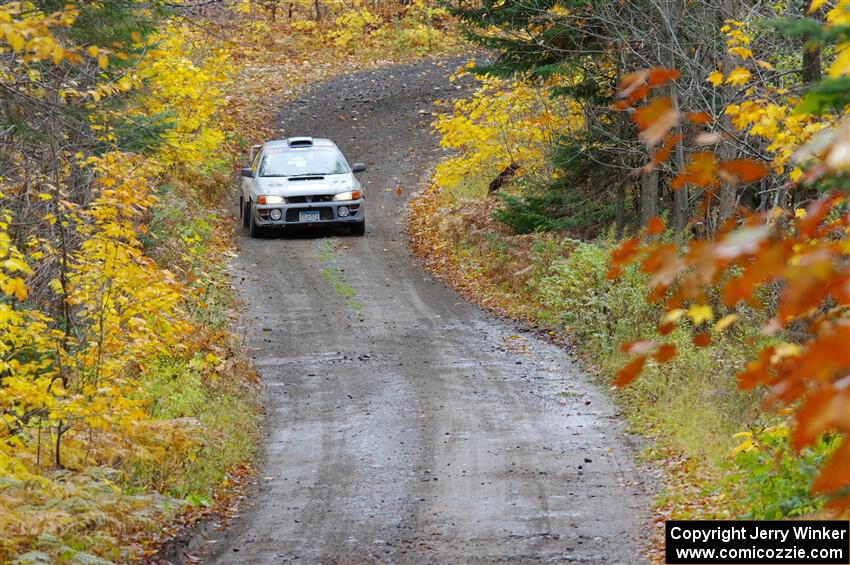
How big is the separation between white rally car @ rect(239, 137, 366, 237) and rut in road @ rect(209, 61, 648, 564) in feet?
1.82

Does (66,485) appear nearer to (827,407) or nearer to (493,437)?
(493,437)

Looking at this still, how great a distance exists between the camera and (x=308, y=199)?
21.2 meters

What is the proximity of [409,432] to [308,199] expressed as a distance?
10974mm

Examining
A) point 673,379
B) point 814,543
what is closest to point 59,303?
point 673,379

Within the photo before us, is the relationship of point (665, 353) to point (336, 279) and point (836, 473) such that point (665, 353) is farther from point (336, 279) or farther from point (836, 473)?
point (336, 279)

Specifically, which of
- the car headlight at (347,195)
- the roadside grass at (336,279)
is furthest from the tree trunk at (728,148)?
the car headlight at (347,195)

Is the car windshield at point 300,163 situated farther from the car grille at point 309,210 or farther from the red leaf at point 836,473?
the red leaf at point 836,473

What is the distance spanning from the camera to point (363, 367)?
44.9 feet

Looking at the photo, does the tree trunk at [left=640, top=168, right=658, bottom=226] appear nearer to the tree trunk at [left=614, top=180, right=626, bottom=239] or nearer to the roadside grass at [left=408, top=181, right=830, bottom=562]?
the tree trunk at [left=614, top=180, right=626, bottom=239]

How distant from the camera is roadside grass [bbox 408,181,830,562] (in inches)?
303

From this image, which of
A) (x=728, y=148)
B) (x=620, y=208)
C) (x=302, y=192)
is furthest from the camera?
(x=302, y=192)

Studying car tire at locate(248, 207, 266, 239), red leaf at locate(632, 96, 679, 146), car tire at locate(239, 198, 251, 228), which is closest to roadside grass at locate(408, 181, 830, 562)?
red leaf at locate(632, 96, 679, 146)

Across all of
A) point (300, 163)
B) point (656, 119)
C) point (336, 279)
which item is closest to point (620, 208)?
point (336, 279)

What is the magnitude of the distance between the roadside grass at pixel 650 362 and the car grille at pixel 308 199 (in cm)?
205
